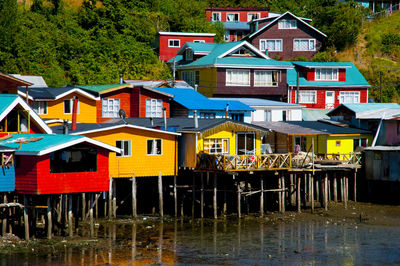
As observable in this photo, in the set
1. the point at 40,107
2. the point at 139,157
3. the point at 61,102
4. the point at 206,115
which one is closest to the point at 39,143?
the point at 139,157

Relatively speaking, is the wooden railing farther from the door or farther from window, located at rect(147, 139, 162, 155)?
the door

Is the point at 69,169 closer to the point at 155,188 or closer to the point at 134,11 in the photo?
the point at 155,188

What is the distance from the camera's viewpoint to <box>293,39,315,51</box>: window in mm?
80875

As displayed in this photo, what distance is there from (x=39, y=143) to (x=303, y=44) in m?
51.6

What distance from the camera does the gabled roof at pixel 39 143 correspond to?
111 feet

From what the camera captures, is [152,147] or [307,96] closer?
[152,147]

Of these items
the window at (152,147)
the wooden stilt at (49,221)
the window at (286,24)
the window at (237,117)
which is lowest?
the wooden stilt at (49,221)

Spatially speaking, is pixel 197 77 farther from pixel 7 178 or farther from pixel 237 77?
pixel 7 178

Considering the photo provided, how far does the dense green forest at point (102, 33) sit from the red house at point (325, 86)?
25.4 ft

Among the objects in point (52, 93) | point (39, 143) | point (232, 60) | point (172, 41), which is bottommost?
point (39, 143)

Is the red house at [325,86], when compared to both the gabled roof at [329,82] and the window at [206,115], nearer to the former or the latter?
the gabled roof at [329,82]

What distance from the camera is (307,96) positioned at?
71.7 meters

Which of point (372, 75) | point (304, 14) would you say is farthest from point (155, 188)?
point (304, 14)

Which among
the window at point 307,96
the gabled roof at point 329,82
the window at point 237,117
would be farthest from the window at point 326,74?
the window at point 237,117
